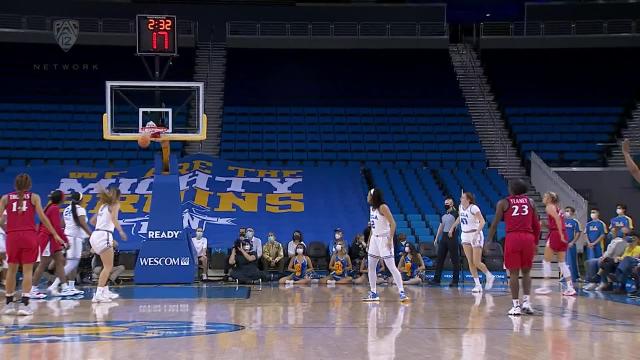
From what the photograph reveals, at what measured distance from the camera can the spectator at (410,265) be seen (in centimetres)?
1684

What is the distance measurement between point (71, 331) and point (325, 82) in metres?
22.6

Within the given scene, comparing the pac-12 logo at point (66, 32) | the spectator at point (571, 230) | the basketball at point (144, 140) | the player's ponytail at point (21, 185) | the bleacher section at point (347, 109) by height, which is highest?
the pac-12 logo at point (66, 32)

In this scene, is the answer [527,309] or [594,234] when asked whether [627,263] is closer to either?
[594,234]

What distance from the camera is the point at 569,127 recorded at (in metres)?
27.0

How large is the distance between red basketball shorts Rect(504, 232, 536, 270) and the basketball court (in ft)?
A: 2.37

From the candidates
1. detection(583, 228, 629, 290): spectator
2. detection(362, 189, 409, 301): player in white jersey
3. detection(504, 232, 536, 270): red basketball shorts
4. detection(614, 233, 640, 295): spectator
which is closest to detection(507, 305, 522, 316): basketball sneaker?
detection(504, 232, 536, 270): red basketball shorts

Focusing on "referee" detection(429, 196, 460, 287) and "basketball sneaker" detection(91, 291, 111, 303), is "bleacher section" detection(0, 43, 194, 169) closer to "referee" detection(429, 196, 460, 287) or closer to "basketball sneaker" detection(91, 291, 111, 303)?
"referee" detection(429, 196, 460, 287)

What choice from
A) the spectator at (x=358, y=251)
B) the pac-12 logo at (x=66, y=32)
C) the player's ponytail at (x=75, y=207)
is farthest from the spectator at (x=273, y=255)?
the pac-12 logo at (x=66, y=32)

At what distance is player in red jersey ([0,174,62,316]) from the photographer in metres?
10.4

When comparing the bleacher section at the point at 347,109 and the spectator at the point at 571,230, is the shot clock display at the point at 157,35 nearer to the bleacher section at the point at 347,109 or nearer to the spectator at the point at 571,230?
the spectator at the point at 571,230

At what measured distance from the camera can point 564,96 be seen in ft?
96.4

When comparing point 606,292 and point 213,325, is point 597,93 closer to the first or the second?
point 606,292

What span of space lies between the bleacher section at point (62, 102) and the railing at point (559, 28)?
11.8 m

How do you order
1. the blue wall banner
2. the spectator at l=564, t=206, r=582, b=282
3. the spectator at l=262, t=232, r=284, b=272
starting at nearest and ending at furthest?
the spectator at l=564, t=206, r=582, b=282 → the spectator at l=262, t=232, r=284, b=272 → the blue wall banner
